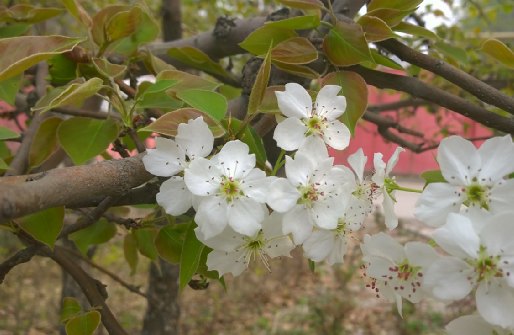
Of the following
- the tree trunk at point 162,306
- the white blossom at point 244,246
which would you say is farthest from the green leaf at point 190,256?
the tree trunk at point 162,306

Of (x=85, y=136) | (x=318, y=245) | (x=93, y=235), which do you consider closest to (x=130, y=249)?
(x=93, y=235)

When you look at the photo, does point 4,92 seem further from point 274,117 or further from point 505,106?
point 505,106

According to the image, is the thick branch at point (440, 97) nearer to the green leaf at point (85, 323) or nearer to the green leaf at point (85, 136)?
the green leaf at point (85, 136)

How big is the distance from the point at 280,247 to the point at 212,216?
126mm

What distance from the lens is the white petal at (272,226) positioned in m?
0.44

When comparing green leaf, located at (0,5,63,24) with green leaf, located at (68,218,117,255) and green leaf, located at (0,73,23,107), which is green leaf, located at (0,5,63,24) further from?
green leaf, located at (68,218,117,255)

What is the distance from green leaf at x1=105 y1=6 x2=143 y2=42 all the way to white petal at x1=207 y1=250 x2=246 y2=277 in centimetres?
45

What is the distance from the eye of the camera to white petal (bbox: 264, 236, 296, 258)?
1.56 feet

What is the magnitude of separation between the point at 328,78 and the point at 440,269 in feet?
1.03

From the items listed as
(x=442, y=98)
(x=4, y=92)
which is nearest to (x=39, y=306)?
(x=4, y=92)

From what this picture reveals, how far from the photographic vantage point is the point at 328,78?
22.3 inches

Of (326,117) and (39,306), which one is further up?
(326,117)

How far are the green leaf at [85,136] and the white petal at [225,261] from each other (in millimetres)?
279

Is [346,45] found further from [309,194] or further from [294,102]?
[309,194]
